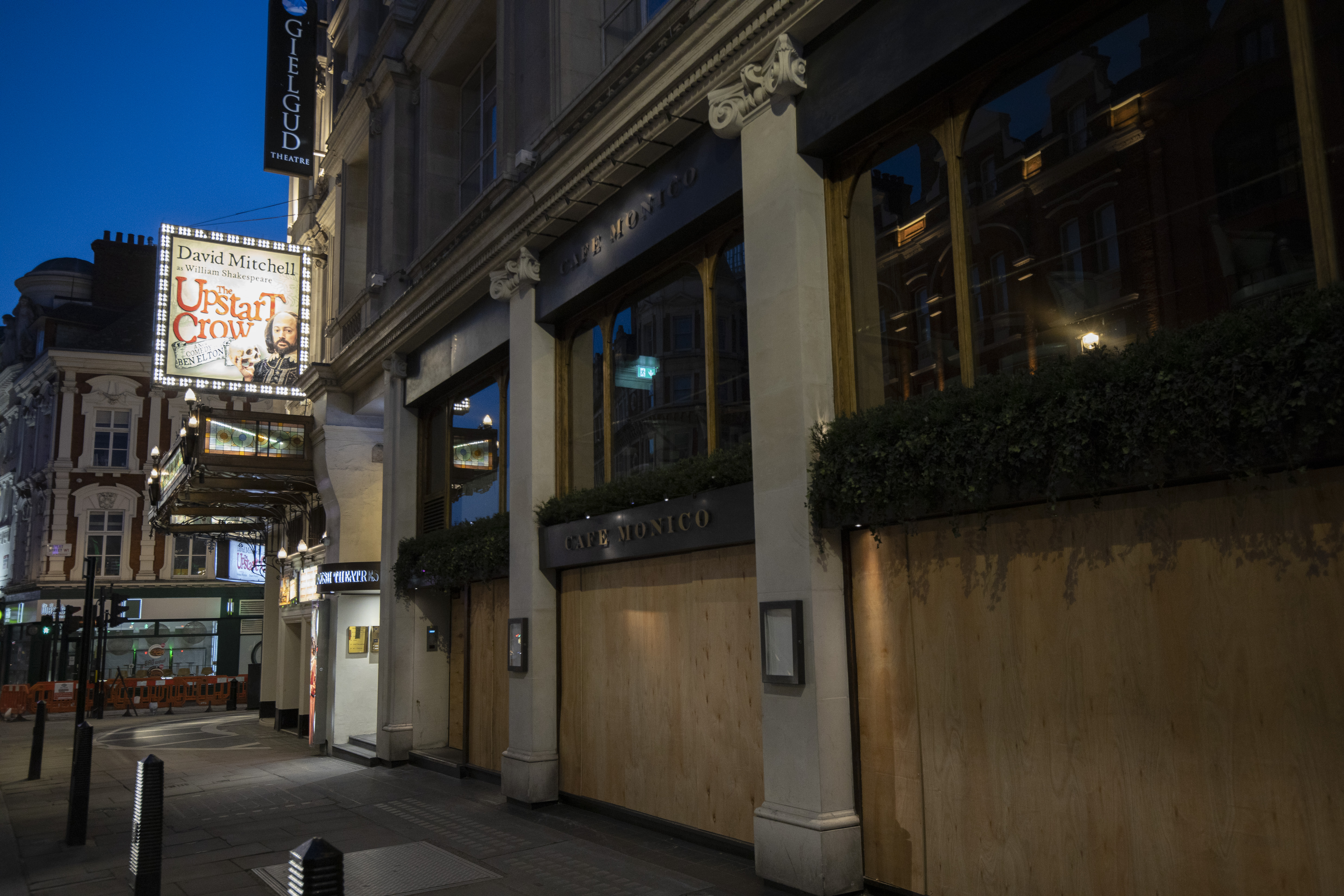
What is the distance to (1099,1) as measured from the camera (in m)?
6.71

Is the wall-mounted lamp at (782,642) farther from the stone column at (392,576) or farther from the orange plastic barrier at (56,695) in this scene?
the orange plastic barrier at (56,695)

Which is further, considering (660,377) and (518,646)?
(518,646)

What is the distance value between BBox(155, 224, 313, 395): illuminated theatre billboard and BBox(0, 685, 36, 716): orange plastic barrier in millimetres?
17949

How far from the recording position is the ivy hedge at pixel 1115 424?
16.8 ft

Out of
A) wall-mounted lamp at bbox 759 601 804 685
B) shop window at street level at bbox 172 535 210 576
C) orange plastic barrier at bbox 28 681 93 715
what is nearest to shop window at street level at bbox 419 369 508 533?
wall-mounted lamp at bbox 759 601 804 685

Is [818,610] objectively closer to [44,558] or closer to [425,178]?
[425,178]

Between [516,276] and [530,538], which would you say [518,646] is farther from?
[516,276]

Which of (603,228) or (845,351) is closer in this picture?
(845,351)

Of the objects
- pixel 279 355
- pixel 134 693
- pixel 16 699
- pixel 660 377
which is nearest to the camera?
pixel 660 377

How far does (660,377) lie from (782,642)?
13.4 ft

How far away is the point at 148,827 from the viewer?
760 cm

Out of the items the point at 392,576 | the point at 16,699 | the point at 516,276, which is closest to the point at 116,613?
the point at 392,576

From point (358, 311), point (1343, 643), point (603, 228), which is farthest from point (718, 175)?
point (358, 311)

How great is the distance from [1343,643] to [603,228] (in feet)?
28.8
